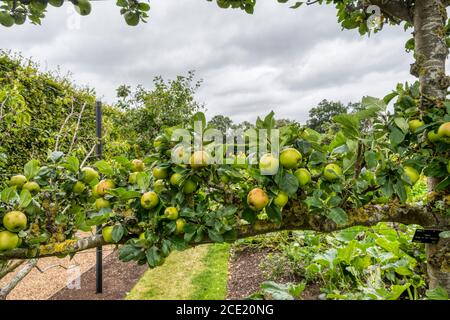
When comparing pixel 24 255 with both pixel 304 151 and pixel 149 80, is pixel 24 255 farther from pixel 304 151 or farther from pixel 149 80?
pixel 149 80

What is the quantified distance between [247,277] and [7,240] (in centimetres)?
399

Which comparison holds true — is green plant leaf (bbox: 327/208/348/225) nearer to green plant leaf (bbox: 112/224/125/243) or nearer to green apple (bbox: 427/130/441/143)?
green apple (bbox: 427/130/441/143)

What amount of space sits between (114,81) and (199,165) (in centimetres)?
895

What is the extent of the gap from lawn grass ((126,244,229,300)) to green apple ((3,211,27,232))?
3.28 m

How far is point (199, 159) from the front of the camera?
1033 millimetres

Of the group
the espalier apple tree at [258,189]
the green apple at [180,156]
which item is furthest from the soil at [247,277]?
the green apple at [180,156]

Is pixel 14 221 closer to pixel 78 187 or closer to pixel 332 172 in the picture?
pixel 78 187

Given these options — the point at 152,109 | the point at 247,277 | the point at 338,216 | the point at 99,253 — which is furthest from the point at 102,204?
the point at 152,109

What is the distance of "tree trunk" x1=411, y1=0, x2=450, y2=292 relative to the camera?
135 centimetres

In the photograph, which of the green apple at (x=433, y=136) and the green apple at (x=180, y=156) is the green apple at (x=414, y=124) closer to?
the green apple at (x=433, y=136)

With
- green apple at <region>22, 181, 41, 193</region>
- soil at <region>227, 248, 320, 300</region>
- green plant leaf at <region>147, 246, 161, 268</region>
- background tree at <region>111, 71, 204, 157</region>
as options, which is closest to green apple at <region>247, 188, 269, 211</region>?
green plant leaf at <region>147, 246, 161, 268</region>

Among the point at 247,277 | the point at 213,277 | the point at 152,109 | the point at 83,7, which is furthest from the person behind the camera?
the point at 152,109

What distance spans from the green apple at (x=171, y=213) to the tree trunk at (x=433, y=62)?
3.73ft
